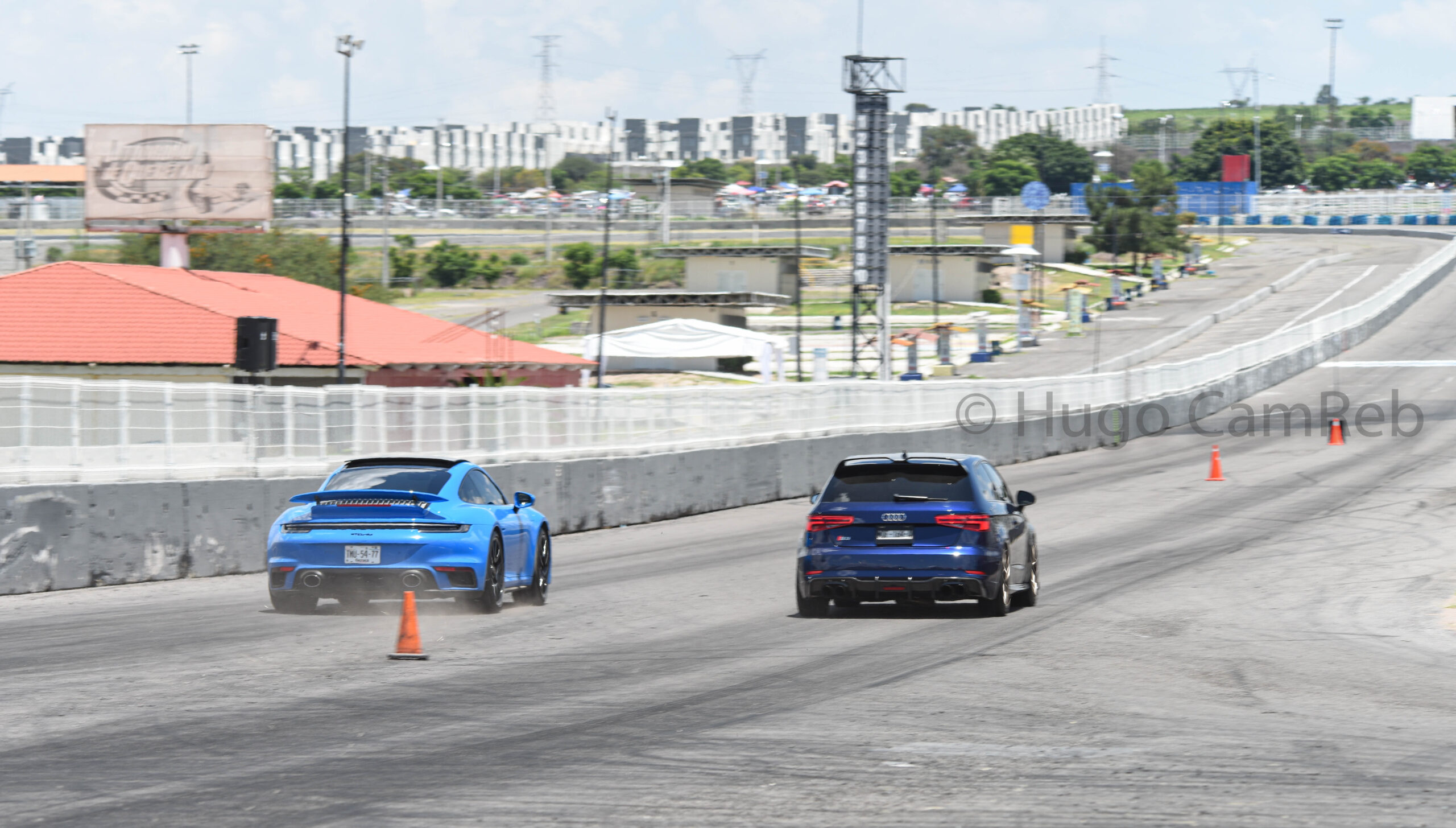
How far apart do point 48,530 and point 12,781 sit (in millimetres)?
8837

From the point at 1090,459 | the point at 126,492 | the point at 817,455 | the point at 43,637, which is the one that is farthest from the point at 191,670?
the point at 1090,459

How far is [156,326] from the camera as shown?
37281 millimetres

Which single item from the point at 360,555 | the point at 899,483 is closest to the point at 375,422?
the point at 360,555

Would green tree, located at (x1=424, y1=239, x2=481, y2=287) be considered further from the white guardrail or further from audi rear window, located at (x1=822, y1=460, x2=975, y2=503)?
audi rear window, located at (x1=822, y1=460, x2=975, y2=503)

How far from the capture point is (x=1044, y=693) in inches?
392

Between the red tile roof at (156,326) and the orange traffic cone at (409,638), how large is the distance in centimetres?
2665

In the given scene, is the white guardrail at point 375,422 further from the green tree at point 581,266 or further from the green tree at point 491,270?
the green tree at point 491,270

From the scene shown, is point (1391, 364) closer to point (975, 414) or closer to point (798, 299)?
point (798, 299)

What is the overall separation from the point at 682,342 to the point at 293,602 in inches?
2356

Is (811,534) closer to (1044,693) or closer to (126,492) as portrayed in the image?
(1044,693)

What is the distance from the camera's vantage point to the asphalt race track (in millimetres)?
6848

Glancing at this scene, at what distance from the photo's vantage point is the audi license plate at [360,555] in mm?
13172

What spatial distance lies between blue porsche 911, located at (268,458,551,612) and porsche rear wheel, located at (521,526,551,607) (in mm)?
984

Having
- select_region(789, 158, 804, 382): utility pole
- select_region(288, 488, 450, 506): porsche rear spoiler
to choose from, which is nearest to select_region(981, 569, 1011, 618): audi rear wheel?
select_region(288, 488, 450, 506): porsche rear spoiler
